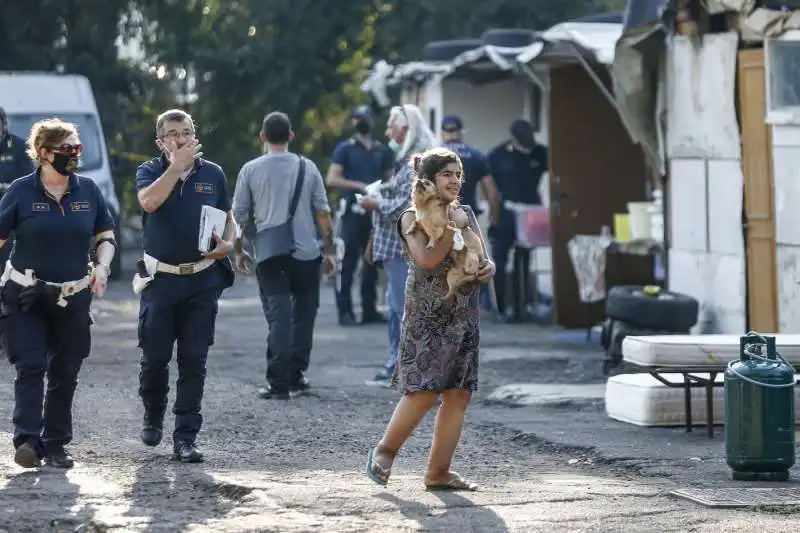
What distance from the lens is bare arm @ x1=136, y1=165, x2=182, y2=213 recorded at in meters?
9.82

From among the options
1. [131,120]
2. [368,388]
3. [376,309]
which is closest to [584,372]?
[368,388]

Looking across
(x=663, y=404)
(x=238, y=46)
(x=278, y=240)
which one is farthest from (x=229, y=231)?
(x=238, y=46)

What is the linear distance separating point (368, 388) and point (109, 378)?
6.36 feet

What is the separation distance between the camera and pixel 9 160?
15.1 meters

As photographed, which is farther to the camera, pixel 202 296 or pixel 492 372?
pixel 492 372

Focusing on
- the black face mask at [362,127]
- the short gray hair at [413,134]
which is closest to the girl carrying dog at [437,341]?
the short gray hair at [413,134]

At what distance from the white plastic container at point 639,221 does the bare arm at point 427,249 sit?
349 inches

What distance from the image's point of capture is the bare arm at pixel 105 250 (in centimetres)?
978

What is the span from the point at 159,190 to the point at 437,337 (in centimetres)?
178

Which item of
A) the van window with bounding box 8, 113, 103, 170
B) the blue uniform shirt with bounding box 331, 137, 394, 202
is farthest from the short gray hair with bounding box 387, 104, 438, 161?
the van window with bounding box 8, 113, 103, 170

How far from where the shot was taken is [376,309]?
20297 mm

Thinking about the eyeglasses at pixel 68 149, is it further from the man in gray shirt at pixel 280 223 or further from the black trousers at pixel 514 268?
the black trousers at pixel 514 268

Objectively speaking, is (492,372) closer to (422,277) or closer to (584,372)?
(584,372)

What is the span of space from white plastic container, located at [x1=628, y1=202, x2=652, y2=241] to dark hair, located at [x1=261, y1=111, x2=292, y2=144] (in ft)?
17.5
